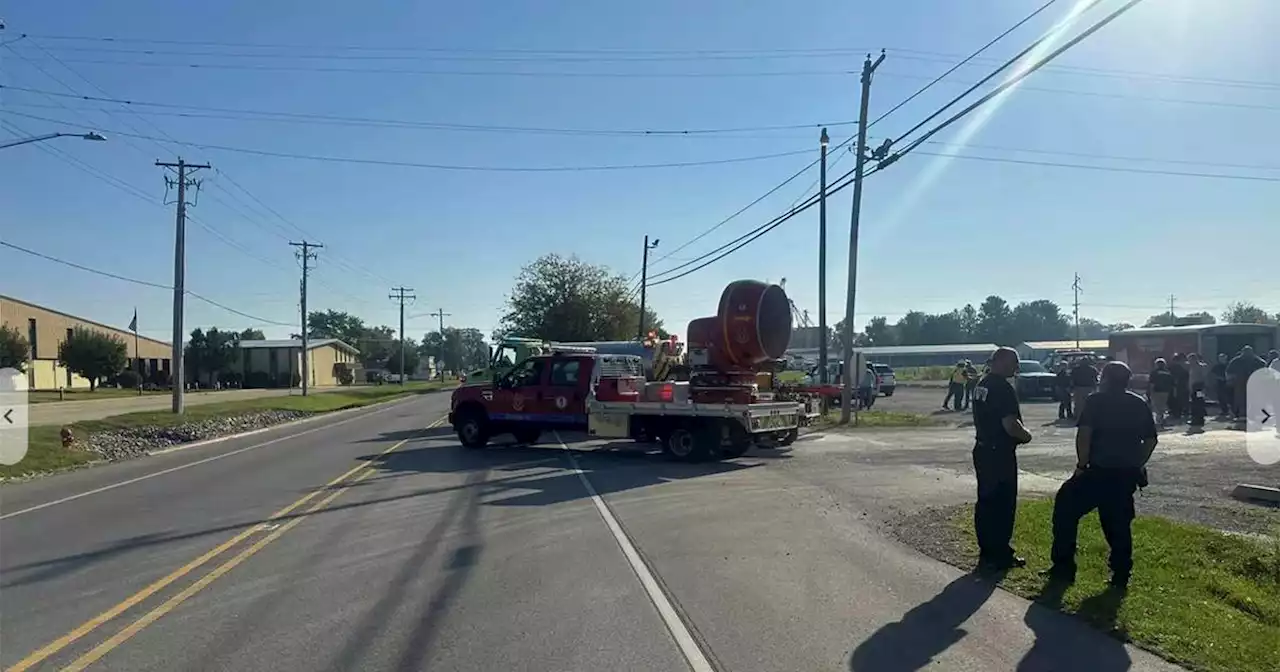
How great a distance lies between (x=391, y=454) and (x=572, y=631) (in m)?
15.4

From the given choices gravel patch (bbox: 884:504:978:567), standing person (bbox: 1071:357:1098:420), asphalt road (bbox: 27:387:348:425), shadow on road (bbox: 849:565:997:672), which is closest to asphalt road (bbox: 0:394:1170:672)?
shadow on road (bbox: 849:565:997:672)

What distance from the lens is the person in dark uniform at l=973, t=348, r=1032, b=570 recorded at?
28.8 ft

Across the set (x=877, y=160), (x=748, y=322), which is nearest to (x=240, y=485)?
(x=748, y=322)

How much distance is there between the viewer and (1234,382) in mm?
24500

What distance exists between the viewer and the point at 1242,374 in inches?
941

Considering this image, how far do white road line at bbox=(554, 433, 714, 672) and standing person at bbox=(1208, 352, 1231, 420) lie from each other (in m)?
19.8

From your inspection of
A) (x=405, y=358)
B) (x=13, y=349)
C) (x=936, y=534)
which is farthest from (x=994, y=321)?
(x=936, y=534)

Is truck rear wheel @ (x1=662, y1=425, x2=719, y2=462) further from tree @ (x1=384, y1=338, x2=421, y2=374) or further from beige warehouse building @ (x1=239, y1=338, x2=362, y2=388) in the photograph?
tree @ (x1=384, y1=338, x2=421, y2=374)

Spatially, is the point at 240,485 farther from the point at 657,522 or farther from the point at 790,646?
the point at 790,646

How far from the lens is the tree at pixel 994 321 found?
16350 centimetres

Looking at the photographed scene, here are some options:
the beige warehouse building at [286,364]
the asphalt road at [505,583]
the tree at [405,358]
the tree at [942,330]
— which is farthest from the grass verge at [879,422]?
the tree at [942,330]

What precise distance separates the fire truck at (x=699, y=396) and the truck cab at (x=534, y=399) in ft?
0.08

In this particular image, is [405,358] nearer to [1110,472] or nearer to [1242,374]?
[1242,374]

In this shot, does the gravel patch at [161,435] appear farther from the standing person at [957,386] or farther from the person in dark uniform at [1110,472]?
the standing person at [957,386]
